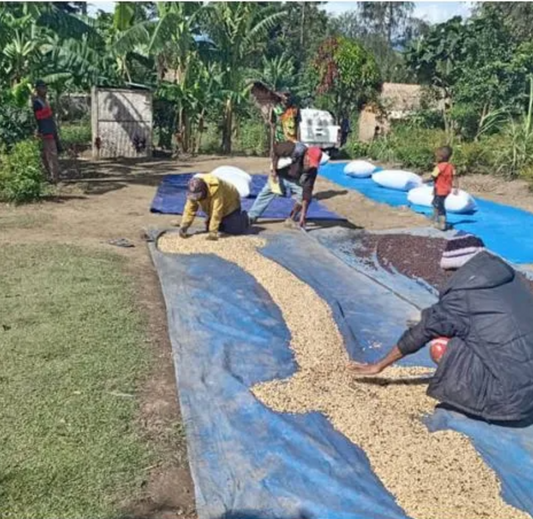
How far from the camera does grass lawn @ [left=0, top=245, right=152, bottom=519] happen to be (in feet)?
8.23

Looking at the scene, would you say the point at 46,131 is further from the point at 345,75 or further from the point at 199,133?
the point at 345,75

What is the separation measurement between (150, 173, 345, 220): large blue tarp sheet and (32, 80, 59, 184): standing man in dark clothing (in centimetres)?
172

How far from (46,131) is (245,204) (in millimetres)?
3374

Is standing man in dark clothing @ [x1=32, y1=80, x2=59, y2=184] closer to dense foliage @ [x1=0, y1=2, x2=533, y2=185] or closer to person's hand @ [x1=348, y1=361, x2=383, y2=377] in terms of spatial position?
dense foliage @ [x1=0, y1=2, x2=533, y2=185]

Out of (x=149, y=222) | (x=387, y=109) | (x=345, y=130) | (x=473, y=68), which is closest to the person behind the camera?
(x=149, y=222)

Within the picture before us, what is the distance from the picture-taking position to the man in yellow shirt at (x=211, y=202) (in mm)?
6414

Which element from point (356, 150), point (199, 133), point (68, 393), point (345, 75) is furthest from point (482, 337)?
point (345, 75)

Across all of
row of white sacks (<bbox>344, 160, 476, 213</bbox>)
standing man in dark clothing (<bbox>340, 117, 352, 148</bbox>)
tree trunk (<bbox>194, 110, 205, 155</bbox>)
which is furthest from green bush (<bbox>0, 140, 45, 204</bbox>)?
standing man in dark clothing (<bbox>340, 117, 352, 148</bbox>)

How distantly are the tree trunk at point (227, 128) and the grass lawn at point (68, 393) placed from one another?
11516 mm

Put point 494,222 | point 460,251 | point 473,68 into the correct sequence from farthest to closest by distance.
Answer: point 473,68, point 494,222, point 460,251

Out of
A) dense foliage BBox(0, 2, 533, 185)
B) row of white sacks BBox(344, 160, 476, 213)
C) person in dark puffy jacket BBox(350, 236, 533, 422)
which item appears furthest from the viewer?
dense foliage BBox(0, 2, 533, 185)

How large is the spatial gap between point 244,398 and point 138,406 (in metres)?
0.55

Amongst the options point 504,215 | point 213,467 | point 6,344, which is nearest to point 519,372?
point 213,467

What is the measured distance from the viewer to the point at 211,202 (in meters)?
6.57
